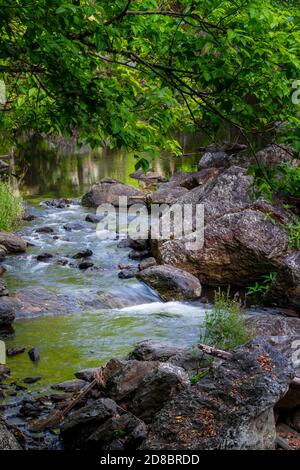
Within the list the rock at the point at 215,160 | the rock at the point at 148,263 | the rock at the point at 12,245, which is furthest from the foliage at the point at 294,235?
the rock at the point at 215,160

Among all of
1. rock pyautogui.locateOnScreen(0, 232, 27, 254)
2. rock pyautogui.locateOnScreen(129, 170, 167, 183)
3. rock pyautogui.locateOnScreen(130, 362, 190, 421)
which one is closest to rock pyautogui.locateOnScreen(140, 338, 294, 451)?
rock pyautogui.locateOnScreen(130, 362, 190, 421)

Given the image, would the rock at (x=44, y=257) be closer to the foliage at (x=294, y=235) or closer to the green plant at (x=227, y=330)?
the foliage at (x=294, y=235)

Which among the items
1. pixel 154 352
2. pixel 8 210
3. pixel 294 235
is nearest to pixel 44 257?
pixel 8 210

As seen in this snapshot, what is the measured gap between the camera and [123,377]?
745 cm

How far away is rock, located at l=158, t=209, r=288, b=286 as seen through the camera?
44.4ft

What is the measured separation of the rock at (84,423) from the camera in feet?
21.6

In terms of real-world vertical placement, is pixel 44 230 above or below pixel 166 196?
below

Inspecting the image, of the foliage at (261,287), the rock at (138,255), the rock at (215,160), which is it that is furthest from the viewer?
the rock at (215,160)

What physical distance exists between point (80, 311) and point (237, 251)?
3873 millimetres

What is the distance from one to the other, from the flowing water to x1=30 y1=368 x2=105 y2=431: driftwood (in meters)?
1.33

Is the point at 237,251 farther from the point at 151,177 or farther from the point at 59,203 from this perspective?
the point at 151,177

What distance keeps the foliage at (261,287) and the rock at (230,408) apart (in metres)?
6.87

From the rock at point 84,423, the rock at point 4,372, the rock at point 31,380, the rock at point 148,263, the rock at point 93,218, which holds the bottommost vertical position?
the rock at point 31,380
